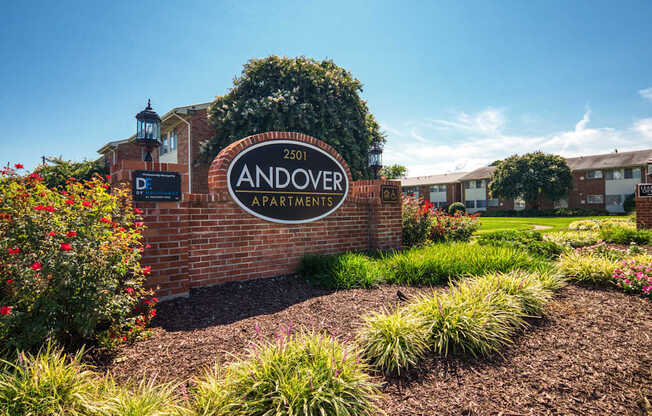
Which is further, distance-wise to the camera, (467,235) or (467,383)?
(467,235)

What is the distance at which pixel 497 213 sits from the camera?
38188mm

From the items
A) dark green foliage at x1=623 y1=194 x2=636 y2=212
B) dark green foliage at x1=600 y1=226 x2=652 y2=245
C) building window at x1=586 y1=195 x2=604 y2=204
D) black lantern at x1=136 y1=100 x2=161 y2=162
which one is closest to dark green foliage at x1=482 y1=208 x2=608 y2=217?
building window at x1=586 y1=195 x2=604 y2=204

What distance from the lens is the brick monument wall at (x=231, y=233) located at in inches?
176

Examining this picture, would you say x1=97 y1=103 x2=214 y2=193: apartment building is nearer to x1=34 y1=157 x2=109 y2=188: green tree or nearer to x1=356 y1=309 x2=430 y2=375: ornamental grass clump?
x1=34 y1=157 x2=109 y2=188: green tree

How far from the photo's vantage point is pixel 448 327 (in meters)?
3.20

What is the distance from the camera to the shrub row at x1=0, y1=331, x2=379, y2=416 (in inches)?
82.7

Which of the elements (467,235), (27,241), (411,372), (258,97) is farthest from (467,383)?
(258,97)

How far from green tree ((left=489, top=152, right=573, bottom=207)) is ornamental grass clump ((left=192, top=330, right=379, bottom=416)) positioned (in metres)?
38.2

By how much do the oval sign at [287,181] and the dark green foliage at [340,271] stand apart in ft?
2.74

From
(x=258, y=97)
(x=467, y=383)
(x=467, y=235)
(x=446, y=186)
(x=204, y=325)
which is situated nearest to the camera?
(x=467, y=383)

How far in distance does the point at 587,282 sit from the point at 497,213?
36150 mm

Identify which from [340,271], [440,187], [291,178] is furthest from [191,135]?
[440,187]

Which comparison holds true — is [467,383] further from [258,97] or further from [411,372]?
[258,97]

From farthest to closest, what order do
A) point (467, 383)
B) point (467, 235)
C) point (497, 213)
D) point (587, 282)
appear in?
point (497, 213) < point (467, 235) < point (587, 282) < point (467, 383)
